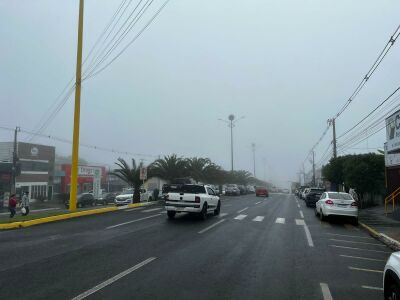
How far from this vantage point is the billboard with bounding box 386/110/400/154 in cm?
2073

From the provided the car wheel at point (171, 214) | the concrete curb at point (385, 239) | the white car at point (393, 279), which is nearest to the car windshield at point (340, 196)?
the concrete curb at point (385, 239)

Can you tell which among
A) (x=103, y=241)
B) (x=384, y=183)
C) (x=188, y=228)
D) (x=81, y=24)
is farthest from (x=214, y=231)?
(x=384, y=183)

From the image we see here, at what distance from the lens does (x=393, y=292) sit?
5.25 meters

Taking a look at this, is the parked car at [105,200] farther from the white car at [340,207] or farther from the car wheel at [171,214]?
the white car at [340,207]

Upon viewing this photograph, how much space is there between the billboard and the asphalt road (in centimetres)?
740

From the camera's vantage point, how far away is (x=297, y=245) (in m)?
13.1

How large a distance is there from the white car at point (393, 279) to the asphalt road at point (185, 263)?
1.86 meters

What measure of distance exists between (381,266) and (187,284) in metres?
5.43

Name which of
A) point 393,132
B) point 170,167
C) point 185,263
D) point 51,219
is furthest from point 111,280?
point 170,167

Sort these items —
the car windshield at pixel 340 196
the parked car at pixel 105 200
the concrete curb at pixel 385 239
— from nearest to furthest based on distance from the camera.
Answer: the concrete curb at pixel 385 239, the car windshield at pixel 340 196, the parked car at pixel 105 200

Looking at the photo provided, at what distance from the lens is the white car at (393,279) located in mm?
4982

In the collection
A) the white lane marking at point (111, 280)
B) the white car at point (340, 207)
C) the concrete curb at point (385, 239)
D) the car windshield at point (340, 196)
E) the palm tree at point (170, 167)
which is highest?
the palm tree at point (170, 167)

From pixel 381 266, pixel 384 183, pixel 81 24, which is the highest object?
pixel 81 24

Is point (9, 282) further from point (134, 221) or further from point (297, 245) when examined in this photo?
point (134, 221)
